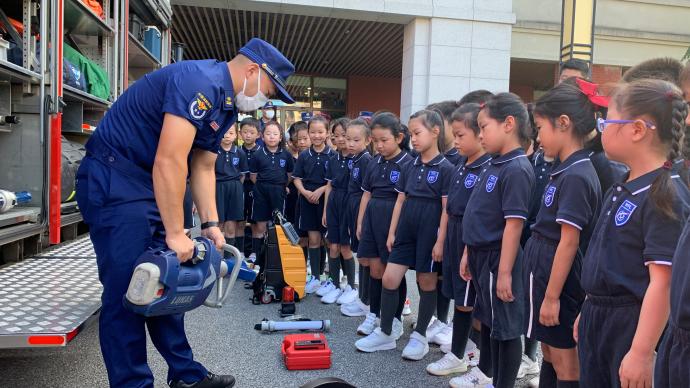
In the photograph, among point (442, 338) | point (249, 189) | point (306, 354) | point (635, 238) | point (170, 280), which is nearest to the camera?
point (635, 238)

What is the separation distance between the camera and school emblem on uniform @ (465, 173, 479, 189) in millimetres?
3442

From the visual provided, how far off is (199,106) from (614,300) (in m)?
1.82

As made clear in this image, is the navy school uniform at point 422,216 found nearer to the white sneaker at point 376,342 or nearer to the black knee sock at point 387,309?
the black knee sock at point 387,309

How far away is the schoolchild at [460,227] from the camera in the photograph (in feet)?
11.4

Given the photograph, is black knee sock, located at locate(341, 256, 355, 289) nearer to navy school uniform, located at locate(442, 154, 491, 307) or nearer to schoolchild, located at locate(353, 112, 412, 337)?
schoolchild, located at locate(353, 112, 412, 337)

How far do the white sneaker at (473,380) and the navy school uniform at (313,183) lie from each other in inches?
121

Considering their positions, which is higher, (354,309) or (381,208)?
(381,208)

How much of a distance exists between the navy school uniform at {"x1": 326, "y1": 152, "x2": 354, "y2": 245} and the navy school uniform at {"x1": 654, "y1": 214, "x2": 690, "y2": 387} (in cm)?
401

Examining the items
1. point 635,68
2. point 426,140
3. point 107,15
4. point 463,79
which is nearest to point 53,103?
point 107,15

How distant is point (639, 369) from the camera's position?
1.72m

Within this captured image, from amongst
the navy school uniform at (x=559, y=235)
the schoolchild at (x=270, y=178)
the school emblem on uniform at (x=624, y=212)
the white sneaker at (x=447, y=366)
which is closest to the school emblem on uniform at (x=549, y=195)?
the navy school uniform at (x=559, y=235)

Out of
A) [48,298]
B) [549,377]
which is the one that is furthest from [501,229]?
[48,298]

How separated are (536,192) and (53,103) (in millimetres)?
3233

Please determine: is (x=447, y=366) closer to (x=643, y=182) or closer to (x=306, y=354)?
(x=306, y=354)
